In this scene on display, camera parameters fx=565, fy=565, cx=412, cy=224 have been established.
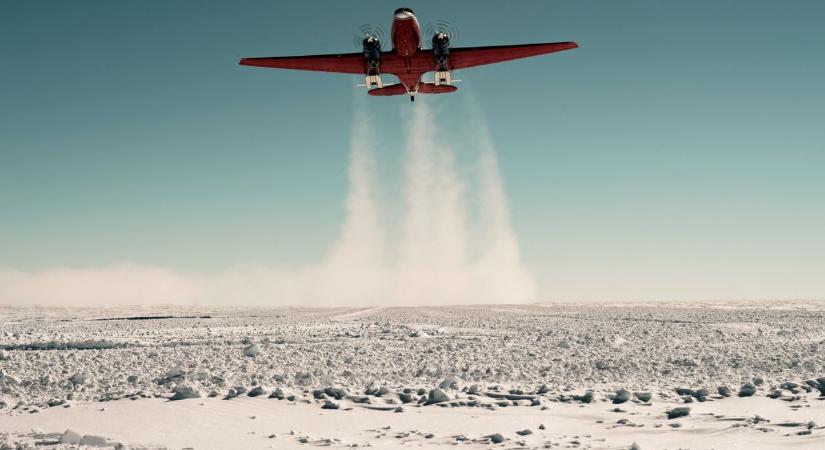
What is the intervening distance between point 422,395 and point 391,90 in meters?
24.8

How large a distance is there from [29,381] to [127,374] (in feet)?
5.71

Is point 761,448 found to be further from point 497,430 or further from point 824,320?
point 824,320

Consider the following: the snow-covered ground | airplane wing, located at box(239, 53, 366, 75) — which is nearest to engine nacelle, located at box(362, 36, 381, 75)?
airplane wing, located at box(239, 53, 366, 75)

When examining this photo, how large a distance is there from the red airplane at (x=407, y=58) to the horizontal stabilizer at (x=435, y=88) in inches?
17.3

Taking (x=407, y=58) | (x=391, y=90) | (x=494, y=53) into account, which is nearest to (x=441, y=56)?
(x=407, y=58)

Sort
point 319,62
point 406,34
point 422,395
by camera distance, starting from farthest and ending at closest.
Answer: point 319,62, point 406,34, point 422,395

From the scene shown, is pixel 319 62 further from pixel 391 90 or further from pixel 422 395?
pixel 422 395

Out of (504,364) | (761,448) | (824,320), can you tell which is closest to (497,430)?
(761,448)

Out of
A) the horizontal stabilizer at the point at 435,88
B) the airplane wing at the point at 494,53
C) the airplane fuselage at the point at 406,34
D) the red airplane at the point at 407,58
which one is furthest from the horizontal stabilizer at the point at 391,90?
the airplane wing at the point at 494,53

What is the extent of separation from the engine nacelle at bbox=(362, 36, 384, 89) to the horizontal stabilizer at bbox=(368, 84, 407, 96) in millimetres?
2804

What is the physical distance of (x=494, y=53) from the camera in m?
29.4

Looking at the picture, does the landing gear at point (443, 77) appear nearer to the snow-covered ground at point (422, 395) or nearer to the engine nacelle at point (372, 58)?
the engine nacelle at point (372, 58)

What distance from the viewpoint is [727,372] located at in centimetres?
1176

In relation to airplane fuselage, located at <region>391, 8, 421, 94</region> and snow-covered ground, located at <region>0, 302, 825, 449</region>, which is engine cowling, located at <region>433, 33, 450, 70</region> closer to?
airplane fuselage, located at <region>391, 8, 421, 94</region>
